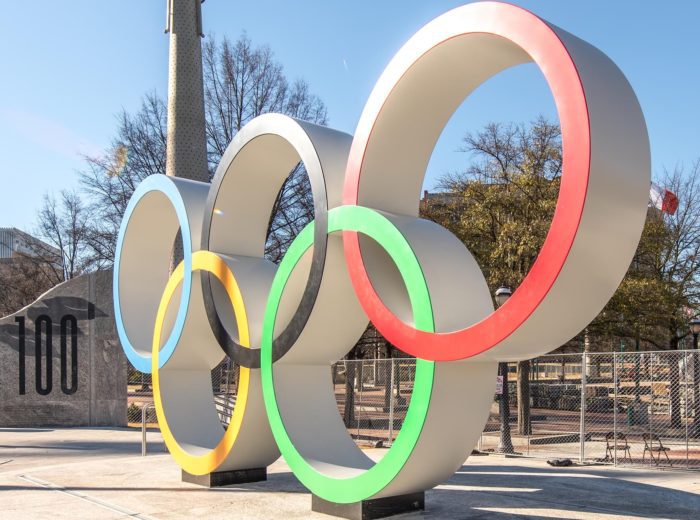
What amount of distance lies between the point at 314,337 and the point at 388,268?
1.27 m

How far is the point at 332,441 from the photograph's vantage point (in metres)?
9.10

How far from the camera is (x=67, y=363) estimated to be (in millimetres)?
21203

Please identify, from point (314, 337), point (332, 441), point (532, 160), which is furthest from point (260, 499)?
point (532, 160)

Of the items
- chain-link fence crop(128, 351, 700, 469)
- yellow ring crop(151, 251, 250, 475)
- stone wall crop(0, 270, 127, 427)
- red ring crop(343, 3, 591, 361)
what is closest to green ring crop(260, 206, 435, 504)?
red ring crop(343, 3, 591, 361)

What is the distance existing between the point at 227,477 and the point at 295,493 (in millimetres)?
1105

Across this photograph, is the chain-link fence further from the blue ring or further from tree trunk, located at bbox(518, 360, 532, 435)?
the blue ring

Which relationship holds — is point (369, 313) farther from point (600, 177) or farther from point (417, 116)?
point (600, 177)

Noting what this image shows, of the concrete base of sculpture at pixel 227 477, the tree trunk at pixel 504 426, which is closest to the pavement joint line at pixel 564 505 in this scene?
the concrete base of sculpture at pixel 227 477

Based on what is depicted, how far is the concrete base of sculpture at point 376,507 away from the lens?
7930 millimetres

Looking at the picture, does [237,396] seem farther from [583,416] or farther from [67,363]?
Answer: [67,363]

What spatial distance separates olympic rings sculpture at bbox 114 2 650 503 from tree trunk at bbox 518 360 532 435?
33.3ft

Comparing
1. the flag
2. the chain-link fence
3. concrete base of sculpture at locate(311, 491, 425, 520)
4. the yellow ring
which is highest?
the flag

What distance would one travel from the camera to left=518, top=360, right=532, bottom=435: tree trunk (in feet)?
63.1

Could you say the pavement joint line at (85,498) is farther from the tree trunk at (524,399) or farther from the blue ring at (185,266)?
the tree trunk at (524,399)
